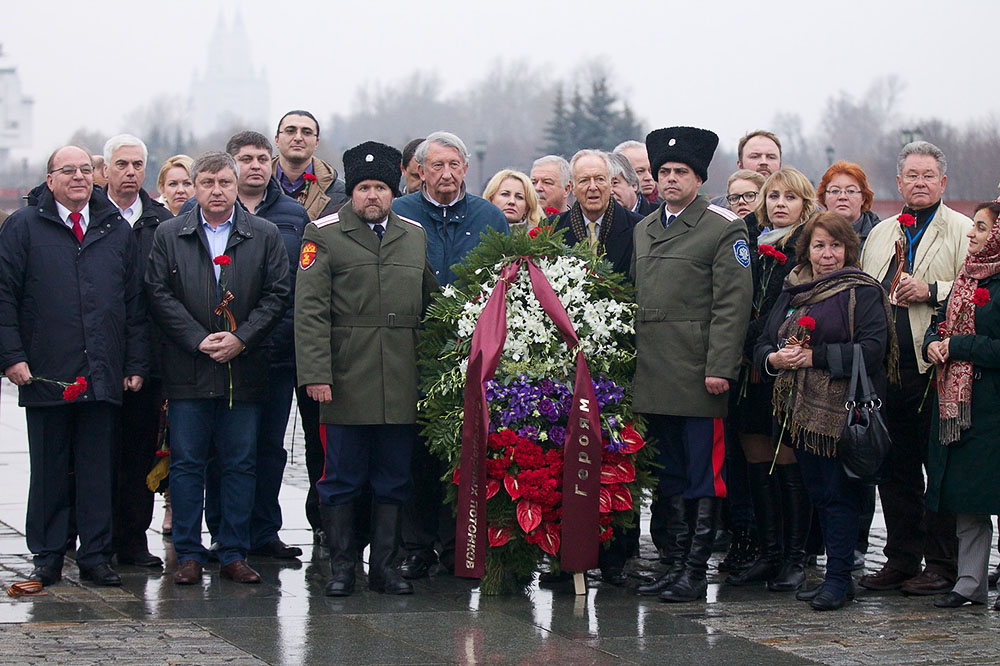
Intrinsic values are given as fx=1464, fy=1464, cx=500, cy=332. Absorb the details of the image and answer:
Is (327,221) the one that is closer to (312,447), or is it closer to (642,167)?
(312,447)

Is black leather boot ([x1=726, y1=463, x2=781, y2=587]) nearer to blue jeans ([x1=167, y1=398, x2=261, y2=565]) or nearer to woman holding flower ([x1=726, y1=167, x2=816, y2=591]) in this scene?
woman holding flower ([x1=726, y1=167, x2=816, y2=591])

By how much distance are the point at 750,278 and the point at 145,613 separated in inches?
138

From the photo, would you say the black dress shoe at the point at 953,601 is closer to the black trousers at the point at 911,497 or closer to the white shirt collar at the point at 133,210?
the black trousers at the point at 911,497

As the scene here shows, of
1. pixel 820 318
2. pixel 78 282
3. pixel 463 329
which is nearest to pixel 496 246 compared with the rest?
pixel 463 329

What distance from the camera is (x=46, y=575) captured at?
25.6 feet

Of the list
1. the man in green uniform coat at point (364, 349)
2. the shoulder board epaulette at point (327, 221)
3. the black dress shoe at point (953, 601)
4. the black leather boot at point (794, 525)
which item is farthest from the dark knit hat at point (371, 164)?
the black dress shoe at point (953, 601)

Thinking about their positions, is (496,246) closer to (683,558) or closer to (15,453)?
(683,558)

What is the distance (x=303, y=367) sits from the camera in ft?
25.3

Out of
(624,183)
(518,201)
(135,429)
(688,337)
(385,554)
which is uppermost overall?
(624,183)

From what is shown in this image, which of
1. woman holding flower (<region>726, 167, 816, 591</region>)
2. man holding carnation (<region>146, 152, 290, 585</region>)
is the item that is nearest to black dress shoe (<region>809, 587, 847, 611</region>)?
woman holding flower (<region>726, 167, 816, 591</region>)

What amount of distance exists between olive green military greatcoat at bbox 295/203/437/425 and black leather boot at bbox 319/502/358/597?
50cm

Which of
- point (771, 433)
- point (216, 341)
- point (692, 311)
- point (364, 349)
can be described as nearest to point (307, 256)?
point (364, 349)

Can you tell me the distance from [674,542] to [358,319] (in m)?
2.07

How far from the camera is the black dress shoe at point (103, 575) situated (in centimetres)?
782
